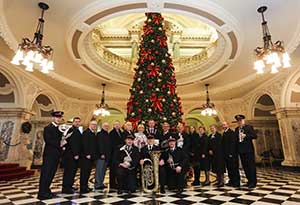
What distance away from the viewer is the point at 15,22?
466 centimetres

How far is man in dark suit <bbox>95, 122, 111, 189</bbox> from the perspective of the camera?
4.29 metres

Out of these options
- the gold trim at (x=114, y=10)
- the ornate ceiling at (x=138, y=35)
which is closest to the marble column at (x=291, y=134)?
the ornate ceiling at (x=138, y=35)

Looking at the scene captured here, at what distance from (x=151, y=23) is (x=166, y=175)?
4.46 m

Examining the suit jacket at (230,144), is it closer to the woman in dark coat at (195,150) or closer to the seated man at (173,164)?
the woman in dark coat at (195,150)

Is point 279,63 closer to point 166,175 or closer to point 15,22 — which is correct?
point 166,175

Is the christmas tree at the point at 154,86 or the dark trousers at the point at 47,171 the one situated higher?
the christmas tree at the point at 154,86

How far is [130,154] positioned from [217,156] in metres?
2.31

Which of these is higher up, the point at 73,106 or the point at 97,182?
the point at 73,106

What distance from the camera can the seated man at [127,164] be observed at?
3947 millimetres

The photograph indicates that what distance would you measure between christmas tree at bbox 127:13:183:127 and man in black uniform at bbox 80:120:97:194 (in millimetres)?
1200

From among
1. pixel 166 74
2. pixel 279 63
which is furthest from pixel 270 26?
pixel 166 74

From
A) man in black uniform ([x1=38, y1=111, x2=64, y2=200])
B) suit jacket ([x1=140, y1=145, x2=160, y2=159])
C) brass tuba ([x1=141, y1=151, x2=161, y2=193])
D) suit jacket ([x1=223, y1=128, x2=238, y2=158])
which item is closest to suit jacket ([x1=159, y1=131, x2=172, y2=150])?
suit jacket ([x1=140, y1=145, x2=160, y2=159])

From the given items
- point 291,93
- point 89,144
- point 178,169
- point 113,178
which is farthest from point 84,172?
point 291,93

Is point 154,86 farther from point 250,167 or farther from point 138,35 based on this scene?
point 138,35
